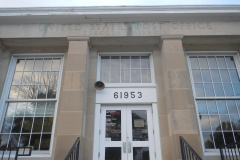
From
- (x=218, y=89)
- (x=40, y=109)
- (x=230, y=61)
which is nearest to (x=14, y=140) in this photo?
(x=40, y=109)

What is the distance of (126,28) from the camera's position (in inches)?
260

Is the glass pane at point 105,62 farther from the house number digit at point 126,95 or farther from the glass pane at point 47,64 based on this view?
the glass pane at point 47,64

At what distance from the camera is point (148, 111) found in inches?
232

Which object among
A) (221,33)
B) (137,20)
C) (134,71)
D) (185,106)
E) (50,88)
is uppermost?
(137,20)

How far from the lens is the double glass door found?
5.37 meters

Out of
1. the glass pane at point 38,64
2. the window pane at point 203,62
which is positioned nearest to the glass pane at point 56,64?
the glass pane at point 38,64

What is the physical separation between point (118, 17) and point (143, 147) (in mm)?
4263

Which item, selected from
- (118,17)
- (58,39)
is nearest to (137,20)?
(118,17)

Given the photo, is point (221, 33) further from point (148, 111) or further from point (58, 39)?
point (58, 39)

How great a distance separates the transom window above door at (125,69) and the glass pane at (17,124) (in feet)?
9.15

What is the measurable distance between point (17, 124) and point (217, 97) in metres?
6.14

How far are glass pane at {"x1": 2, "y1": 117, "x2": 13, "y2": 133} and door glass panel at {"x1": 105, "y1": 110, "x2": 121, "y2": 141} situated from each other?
2.92 metres

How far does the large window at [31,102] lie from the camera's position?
566cm

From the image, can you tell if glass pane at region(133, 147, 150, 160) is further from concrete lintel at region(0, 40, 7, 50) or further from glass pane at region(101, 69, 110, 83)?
concrete lintel at region(0, 40, 7, 50)
